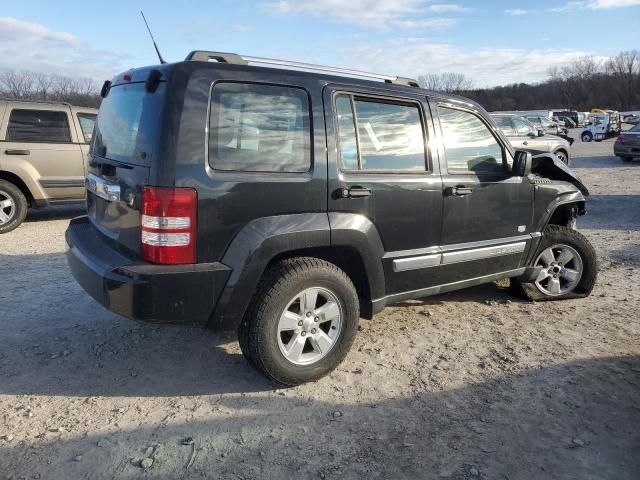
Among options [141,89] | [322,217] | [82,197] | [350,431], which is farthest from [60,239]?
[350,431]

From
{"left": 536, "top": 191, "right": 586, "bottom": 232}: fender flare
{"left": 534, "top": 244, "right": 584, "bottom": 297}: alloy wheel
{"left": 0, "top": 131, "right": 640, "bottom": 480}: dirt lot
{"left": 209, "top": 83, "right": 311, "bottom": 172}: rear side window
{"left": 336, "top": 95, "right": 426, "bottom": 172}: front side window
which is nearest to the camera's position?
{"left": 0, "top": 131, "right": 640, "bottom": 480}: dirt lot

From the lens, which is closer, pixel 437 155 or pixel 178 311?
pixel 178 311

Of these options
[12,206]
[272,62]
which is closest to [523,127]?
[12,206]

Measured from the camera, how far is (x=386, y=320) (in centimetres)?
430

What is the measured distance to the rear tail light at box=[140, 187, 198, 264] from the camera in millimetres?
2688

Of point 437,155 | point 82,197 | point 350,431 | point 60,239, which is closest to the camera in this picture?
point 350,431

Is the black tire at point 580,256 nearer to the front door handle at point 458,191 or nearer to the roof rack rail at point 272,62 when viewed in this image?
the front door handle at point 458,191

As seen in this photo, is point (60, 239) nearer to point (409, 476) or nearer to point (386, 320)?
point (386, 320)

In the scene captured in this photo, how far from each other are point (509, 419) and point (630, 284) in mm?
3194

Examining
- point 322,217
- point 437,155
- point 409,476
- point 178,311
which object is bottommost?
point 409,476

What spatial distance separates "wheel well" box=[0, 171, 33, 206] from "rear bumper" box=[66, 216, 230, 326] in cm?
560

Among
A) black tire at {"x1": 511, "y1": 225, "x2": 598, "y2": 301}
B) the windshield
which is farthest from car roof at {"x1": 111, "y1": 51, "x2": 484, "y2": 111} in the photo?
the windshield

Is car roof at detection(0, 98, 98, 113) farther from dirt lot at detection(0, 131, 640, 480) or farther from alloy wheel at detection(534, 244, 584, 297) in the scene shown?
alloy wheel at detection(534, 244, 584, 297)

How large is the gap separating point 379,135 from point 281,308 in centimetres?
139
